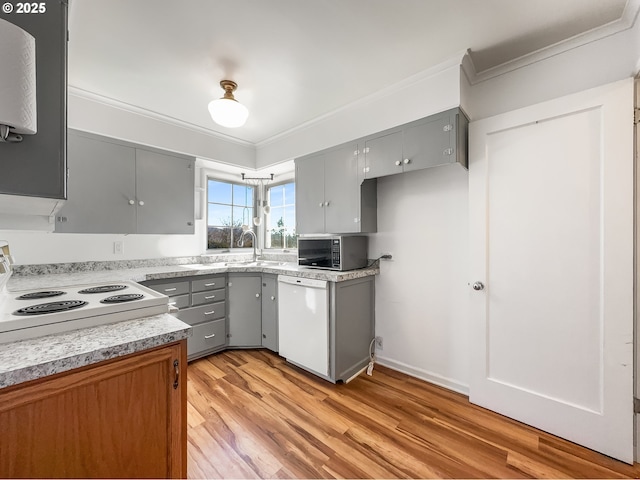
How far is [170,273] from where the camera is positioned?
7.94ft


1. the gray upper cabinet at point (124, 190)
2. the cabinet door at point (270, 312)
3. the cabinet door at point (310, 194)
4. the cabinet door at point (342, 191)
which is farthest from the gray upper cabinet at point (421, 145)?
the gray upper cabinet at point (124, 190)

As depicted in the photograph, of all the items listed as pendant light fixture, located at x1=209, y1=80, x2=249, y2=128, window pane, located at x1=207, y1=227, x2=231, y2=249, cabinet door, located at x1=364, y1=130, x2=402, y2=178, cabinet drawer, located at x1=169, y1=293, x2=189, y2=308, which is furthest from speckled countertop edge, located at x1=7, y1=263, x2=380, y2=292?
pendant light fixture, located at x1=209, y1=80, x2=249, y2=128

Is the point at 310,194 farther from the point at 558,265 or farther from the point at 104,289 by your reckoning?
the point at 558,265

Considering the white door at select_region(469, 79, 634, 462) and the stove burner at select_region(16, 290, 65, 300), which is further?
the white door at select_region(469, 79, 634, 462)

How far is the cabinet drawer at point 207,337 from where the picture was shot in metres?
2.63

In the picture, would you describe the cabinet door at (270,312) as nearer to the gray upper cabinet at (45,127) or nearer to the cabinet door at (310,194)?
the cabinet door at (310,194)

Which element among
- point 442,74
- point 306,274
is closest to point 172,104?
point 306,274

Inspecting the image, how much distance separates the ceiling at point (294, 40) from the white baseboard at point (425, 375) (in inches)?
96.3

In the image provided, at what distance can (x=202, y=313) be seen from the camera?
8.87 ft

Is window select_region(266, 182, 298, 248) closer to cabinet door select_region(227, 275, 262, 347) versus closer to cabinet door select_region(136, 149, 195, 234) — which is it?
cabinet door select_region(227, 275, 262, 347)

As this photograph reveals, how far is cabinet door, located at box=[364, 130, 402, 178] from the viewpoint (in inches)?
85.1

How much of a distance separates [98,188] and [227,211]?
148 centimetres

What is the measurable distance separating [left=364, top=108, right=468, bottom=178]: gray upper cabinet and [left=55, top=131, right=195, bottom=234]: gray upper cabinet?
1.99 m

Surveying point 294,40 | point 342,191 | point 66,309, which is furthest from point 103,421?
point 342,191
